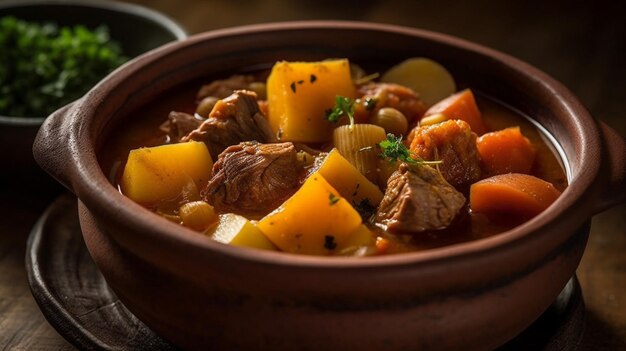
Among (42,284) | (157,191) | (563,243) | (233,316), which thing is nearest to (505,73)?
(563,243)

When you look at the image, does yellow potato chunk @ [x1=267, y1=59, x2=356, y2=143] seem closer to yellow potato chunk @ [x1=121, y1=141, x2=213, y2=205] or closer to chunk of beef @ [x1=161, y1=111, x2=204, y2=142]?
chunk of beef @ [x1=161, y1=111, x2=204, y2=142]

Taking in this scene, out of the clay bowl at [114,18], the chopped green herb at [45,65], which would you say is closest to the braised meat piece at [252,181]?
the chopped green herb at [45,65]

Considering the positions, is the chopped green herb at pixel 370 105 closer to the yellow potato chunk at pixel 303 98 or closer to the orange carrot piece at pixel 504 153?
the yellow potato chunk at pixel 303 98

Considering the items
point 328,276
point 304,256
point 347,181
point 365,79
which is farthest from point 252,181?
point 365,79

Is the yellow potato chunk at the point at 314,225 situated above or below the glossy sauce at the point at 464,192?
above

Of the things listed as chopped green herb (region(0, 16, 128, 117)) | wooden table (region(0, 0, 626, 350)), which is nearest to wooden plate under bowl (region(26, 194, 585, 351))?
wooden table (region(0, 0, 626, 350))

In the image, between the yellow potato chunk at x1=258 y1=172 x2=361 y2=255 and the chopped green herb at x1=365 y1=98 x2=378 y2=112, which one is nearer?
the yellow potato chunk at x1=258 y1=172 x2=361 y2=255
